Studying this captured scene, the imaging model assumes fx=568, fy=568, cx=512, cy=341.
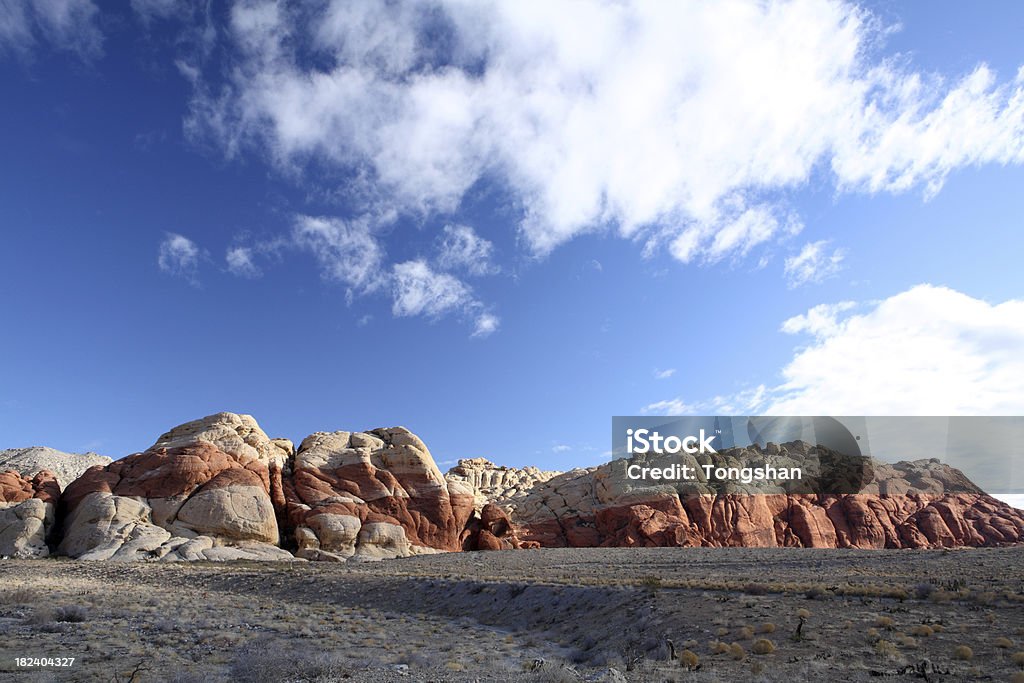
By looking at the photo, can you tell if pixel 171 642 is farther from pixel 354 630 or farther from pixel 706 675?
pixel 706 675

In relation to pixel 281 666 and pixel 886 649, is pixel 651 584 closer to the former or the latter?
pixel 886 649

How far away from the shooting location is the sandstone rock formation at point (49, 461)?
9056cm

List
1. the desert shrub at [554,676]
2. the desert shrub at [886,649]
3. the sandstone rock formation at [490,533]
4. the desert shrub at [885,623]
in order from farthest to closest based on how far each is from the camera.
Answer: the sandstone rock formation at [490,533] → the desert shrub at [885,623] → the desert shrub at [886,649] → the desert shrub at [554,676]

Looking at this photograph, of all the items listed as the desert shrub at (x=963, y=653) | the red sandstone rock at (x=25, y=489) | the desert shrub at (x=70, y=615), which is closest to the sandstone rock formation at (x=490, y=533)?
the red sandstone rock at (x=25, y=489)

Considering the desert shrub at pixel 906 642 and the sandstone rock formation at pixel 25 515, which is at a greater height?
the sandstone rock formation at pixel 25 515

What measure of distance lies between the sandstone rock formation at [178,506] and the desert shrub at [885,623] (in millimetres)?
45411

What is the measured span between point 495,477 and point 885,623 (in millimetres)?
111965

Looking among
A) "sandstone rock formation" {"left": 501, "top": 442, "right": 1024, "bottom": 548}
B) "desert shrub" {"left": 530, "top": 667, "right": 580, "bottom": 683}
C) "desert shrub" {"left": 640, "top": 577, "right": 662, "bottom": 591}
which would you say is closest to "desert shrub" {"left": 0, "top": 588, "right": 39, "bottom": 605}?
"desert shrub" {"left": 530, "top": 667, "right": 580, "bottom": 683}

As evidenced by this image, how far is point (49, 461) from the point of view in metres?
98.7

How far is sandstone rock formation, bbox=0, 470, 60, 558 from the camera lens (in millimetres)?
44531

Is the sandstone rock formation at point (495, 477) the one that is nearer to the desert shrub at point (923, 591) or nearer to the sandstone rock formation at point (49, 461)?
the sandstone rock formation at point (49, 461)

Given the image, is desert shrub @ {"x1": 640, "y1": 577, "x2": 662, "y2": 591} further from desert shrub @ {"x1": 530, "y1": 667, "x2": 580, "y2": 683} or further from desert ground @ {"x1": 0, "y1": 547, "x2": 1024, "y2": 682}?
desert shrub @ {"x1": 530, "y1": 667, "x2": 580, "y2": 683}

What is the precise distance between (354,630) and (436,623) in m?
3.90

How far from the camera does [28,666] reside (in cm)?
1226
